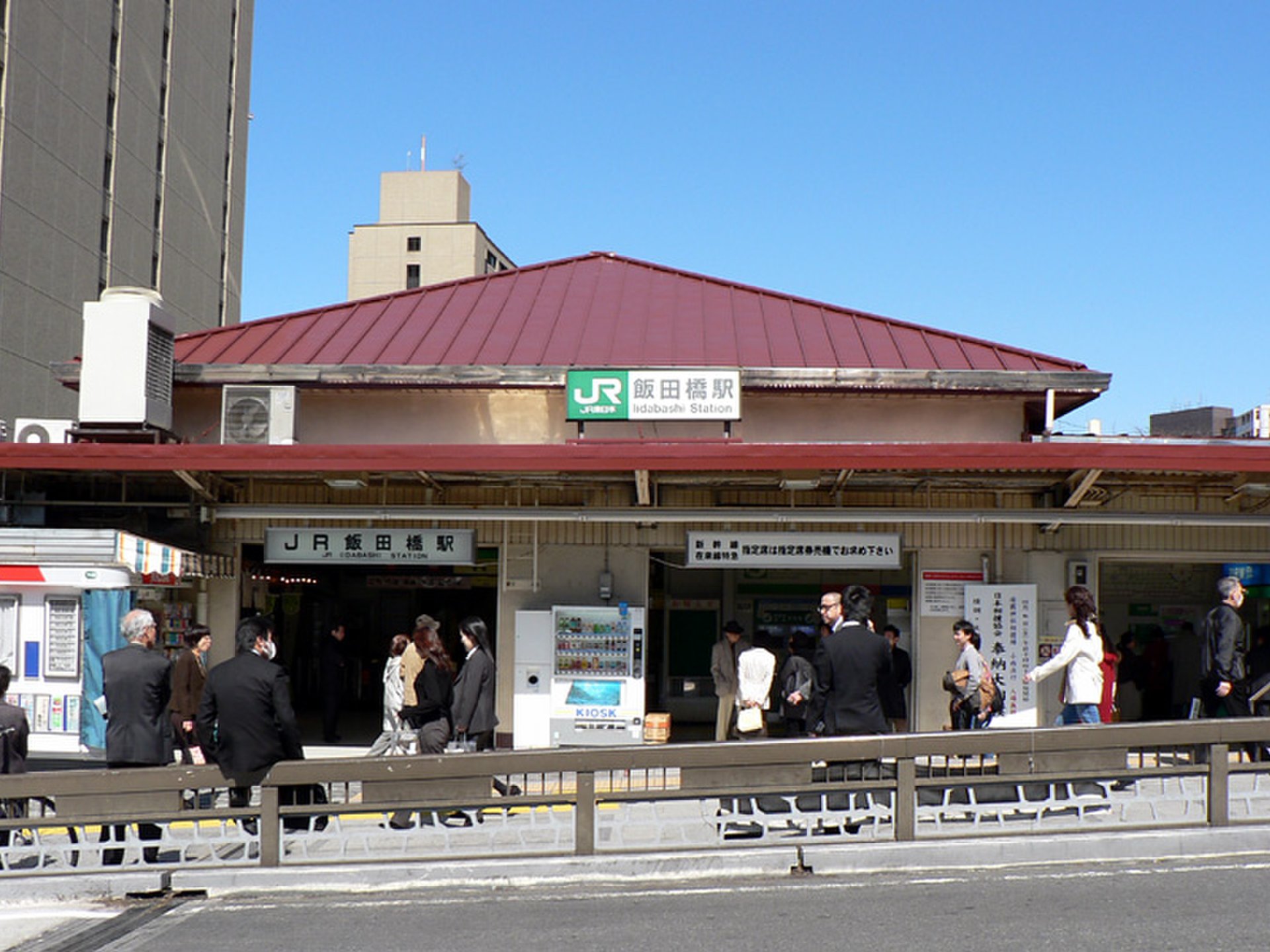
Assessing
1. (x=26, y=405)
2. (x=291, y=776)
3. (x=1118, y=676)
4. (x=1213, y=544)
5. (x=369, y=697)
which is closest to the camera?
(x=291, y=776)

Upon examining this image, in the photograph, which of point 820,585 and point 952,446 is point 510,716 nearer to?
point 952,446

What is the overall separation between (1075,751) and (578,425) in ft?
26.0

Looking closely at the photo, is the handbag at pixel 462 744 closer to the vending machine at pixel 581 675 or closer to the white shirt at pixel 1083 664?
the vending machine at pixel 581 675

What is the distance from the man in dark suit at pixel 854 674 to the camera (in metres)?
9.18

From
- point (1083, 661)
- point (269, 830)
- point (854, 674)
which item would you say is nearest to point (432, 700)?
point (269, 830)

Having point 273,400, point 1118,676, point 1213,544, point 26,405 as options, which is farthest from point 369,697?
point 26,405

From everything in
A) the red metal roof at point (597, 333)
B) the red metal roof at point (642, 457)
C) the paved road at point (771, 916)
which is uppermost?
the red metal roof at point (597, 333)

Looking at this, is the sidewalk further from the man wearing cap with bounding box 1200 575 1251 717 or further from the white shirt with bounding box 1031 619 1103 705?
the man wearing cap with bounding box 1200 575 1251 717

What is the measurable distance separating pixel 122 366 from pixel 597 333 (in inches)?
233

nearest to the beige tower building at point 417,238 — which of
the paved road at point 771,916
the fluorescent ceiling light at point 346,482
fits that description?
the fluorescent ceiling light at point 346,482

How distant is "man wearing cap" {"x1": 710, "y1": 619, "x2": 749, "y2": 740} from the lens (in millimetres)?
14867

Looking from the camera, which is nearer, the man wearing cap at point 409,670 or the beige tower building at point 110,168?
the man wearing cap at point 409,670

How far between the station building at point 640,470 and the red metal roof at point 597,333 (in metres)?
0.06

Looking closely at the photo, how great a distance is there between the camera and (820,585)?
19.8m
